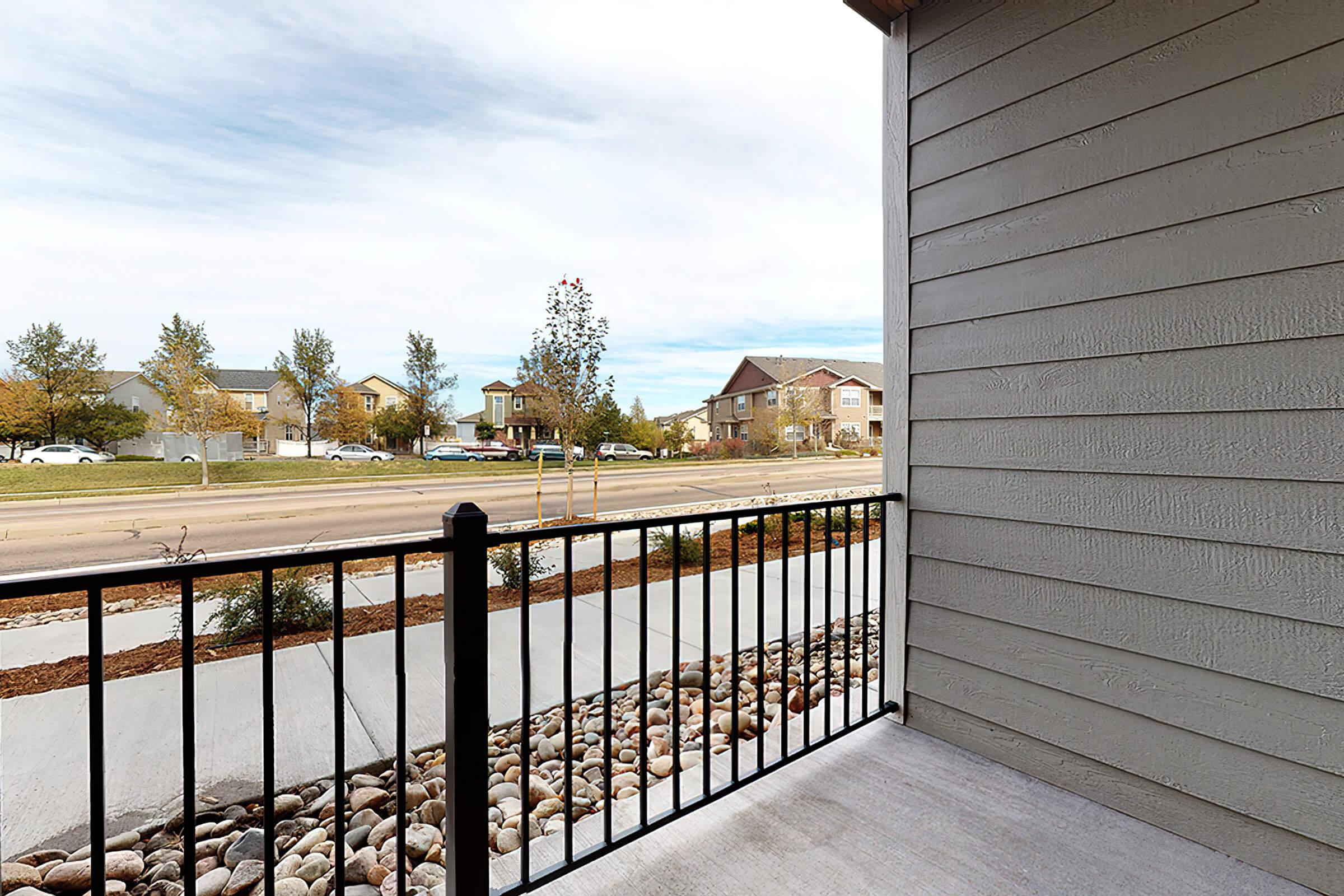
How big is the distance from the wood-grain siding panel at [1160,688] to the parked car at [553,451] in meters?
6.29

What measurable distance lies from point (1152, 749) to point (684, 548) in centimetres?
365

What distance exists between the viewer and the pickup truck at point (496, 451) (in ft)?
37.3

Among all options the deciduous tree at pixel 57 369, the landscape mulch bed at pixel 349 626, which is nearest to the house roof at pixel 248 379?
the deciduous tree at pixel 57 369

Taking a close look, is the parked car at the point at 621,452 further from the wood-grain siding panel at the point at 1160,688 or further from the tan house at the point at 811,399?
the wood-grain siding panel at the point at 1160,688

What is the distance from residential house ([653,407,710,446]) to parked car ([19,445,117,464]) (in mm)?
8531

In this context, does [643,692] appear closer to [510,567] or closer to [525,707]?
[525,707]

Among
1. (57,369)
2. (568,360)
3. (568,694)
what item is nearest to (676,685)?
(568,694)

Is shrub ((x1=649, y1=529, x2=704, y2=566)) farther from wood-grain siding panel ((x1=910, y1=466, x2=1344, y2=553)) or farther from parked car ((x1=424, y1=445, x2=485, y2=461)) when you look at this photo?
parked car ((x1=424, y1=445, x2=485, y2=461))

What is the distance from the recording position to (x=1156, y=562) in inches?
54.3

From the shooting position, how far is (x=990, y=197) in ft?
5.46

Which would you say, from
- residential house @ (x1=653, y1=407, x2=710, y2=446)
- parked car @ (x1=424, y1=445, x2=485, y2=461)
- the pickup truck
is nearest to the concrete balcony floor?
the pickup truck

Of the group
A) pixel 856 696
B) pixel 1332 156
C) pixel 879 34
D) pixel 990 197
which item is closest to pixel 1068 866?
pixel 856 696

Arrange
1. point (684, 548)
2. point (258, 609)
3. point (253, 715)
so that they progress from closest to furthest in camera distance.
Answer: point (253, 715), point (258, 609), point (684, 548)

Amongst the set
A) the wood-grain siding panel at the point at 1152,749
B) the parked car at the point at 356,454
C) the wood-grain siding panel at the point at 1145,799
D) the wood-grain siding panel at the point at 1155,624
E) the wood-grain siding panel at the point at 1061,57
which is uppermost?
the wood-grain siding panel at the point at 1061,57
